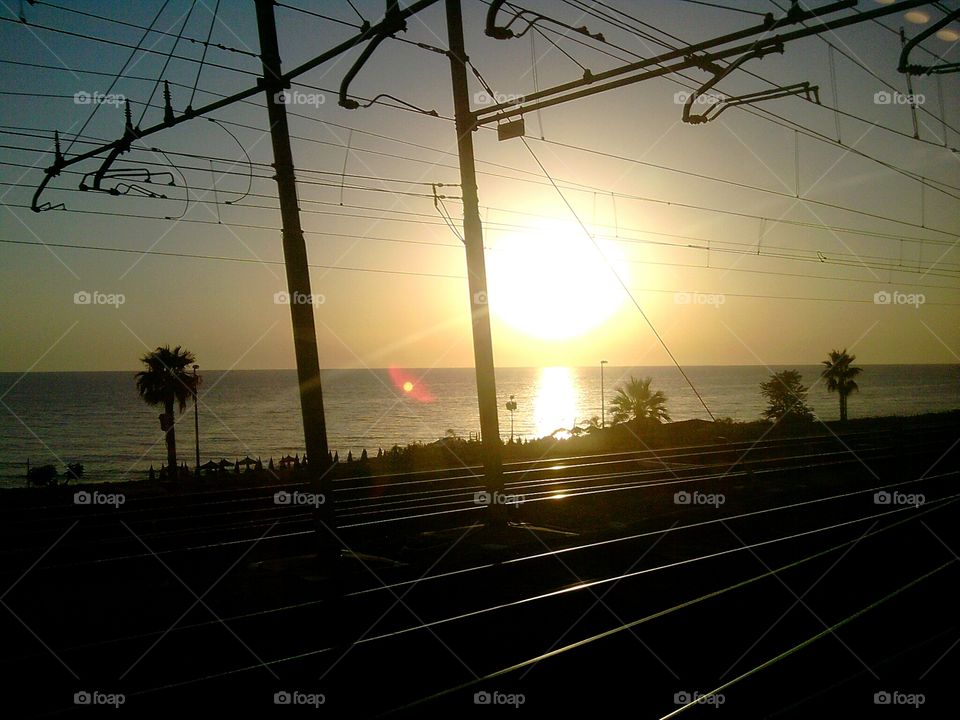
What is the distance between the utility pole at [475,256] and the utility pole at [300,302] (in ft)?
11.8

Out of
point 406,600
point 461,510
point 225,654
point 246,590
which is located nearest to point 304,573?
point 246,590

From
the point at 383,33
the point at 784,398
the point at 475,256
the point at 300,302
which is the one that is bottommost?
the point at 784,398

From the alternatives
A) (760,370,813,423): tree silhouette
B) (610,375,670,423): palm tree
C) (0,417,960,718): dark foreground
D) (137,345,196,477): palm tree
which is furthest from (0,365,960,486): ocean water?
(0,417,960,718): dark foreground

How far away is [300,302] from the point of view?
36.8 feet

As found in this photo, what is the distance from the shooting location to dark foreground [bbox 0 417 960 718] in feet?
22.3

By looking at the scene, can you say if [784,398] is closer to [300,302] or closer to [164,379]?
[164,379]

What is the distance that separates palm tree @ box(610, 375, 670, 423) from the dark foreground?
28.2m

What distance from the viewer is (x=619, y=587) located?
36.1ft

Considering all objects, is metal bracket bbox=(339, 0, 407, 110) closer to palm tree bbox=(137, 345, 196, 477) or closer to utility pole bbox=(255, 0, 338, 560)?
utility pole bbox=(255, 0, 338, 560)

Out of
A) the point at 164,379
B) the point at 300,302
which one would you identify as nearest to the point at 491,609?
the point at 300,302

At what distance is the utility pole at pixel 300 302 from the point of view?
11023mm

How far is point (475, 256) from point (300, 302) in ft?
12.9

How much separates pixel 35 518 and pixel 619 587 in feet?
50.4

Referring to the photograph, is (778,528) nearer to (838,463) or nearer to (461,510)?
(461,510)
